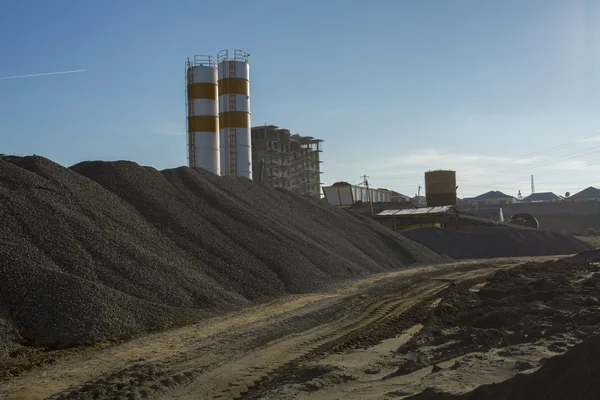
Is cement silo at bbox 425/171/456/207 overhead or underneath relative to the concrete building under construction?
underneath

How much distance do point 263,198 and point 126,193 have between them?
9.30m

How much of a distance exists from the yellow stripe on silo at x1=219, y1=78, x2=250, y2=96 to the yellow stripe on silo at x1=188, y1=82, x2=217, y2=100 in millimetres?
1610

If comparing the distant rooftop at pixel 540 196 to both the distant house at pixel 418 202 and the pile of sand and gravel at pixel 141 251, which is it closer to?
the distant house at pixel 418 202

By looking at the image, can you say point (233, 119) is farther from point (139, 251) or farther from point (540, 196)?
point (540, 196)

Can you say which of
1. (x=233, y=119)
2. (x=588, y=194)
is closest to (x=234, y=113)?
(x=233, y=119)

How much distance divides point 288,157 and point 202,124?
54668 millimetres

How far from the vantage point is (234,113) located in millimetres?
41281

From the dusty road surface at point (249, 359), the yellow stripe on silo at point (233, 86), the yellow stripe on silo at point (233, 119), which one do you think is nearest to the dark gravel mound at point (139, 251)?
the dusty road surface at point (249, 359)

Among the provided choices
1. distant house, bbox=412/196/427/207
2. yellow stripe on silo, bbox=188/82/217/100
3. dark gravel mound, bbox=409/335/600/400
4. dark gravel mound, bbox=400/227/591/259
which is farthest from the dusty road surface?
distant house, bbox=412/196/427/207

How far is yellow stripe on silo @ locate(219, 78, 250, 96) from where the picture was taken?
135 feet

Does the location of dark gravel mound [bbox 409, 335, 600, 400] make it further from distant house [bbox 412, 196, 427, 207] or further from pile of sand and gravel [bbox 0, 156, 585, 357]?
distant house [bbox 412, 196, 427, 207]

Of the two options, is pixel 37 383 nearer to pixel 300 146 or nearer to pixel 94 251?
pixel 94 251

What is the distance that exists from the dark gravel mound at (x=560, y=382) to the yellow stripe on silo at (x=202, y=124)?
112 ft

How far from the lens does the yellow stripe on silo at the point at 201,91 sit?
3931 cm
